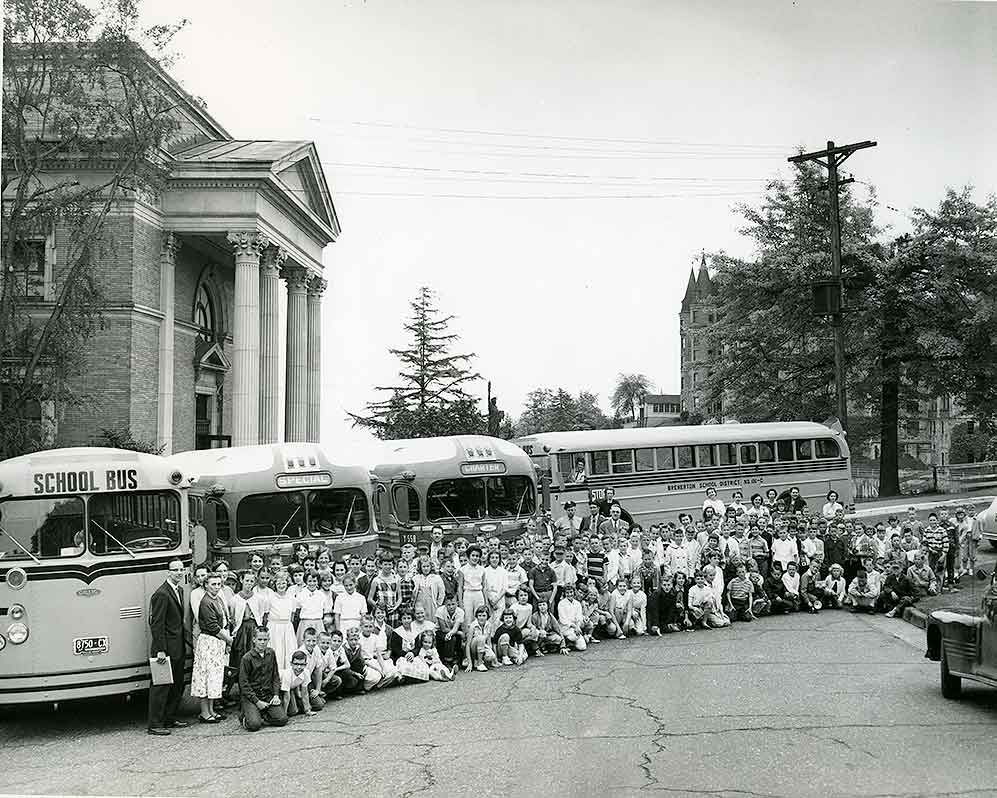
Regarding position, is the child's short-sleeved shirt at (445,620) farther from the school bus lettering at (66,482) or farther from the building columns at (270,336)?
the building columns at (270,336)

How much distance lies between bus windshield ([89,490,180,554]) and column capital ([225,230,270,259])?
15545mm

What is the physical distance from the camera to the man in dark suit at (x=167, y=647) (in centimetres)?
836

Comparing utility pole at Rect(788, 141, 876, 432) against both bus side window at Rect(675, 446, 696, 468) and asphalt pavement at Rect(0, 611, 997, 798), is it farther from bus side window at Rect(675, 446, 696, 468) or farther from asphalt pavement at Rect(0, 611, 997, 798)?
asphalt pavement at Rect(0, 611, 997, 798)

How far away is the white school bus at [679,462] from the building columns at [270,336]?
688 cm

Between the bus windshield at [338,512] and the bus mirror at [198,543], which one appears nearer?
the bus mirror at [198,543]

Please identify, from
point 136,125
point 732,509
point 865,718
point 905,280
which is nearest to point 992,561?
point 865,718

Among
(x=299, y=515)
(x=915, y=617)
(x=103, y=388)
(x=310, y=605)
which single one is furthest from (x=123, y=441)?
(x=915, y=617)

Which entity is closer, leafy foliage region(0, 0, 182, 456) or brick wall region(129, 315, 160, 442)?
leafy foliage region(0, 0, 182, 456)

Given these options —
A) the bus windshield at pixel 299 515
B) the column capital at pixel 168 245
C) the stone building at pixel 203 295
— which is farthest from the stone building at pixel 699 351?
the column capital at pixel 168 245

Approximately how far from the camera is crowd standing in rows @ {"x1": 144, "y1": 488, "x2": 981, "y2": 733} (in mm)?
8953

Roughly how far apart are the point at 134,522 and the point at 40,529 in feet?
2.49

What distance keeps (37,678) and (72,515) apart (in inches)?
53.5

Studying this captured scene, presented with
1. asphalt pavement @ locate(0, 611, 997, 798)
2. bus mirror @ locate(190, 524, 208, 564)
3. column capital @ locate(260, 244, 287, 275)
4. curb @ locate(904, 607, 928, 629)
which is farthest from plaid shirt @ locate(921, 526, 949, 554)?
column capital @ locate(260, 244, 287, 275)

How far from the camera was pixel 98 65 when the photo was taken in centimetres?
1600
